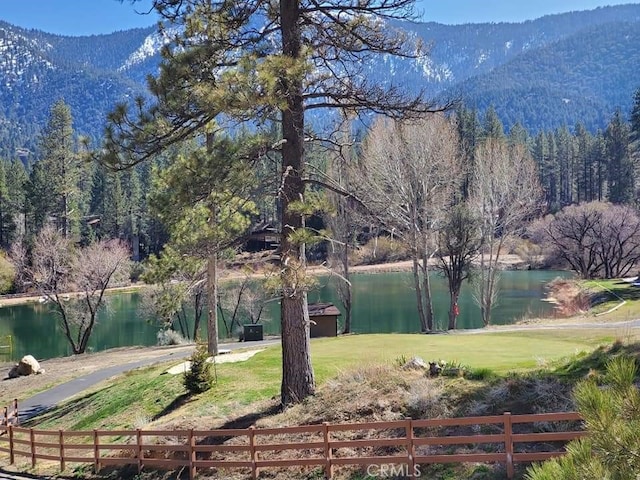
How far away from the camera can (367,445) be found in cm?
948

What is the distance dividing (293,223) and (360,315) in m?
35.0

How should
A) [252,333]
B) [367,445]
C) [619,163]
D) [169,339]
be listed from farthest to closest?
[619,163]
[169,339]
[252,333]
[367,445]

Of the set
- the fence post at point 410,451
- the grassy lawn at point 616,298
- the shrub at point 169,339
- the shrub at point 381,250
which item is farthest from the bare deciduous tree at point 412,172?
the fence post at point 410,451

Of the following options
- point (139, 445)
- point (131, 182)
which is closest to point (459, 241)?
point (139, 445)

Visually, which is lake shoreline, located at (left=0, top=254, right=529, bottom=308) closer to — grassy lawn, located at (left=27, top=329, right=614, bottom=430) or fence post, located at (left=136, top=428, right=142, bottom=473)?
grassy lawn, located at (left=27, top=329, right=614, bottom=430)

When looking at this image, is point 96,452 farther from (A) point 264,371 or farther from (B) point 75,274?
(B) point 75,274

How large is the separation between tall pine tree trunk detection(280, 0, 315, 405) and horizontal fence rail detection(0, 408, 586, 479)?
153 cm

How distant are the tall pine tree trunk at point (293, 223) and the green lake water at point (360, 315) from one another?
2088 centimetres

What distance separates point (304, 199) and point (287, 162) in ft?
2.81

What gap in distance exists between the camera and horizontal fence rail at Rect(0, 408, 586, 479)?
8.57m

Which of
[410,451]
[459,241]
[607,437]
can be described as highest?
[459,241]

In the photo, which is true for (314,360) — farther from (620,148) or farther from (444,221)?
(620,148)

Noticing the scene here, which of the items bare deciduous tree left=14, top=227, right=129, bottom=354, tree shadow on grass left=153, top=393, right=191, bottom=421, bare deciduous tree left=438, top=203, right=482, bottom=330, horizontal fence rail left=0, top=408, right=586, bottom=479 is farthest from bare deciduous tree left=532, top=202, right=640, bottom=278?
horizontal fence rail left=0, top=408, right=586, bottom=479

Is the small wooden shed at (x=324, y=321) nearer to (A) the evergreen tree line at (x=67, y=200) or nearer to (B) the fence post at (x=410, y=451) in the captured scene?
(B) the fence post at (x=410, y=451)
